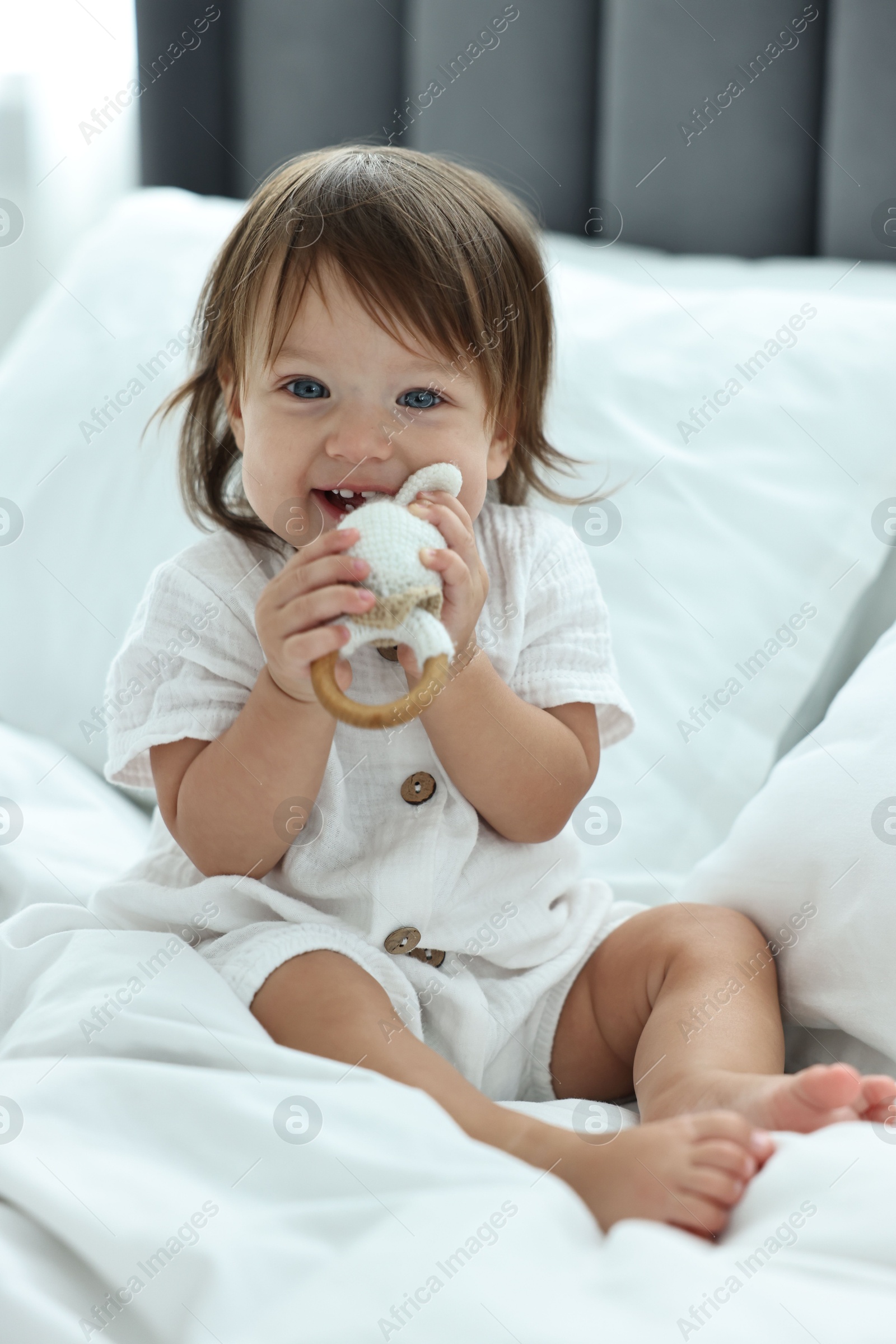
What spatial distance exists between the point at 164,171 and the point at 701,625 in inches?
50.4

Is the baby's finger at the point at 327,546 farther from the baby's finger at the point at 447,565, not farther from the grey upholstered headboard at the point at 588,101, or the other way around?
the grey upholstered headboard at the point at 588,101

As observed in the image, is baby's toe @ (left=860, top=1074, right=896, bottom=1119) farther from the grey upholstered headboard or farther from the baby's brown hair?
the grey upholstered headboard

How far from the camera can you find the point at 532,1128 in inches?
26.1

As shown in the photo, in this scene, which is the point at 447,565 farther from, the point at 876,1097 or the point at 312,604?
the point at 876,1097

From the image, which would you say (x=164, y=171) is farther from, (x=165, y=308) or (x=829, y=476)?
(x=829, y=476)

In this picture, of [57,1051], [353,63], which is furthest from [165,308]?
[57,1051]

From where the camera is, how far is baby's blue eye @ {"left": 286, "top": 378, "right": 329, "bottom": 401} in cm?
78

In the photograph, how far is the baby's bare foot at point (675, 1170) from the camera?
580mm

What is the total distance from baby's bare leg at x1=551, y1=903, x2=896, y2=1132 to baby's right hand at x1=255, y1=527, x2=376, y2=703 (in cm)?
31

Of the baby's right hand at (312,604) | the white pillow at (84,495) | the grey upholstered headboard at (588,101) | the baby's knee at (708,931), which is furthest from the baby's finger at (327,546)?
the grey upholstered headboard at (588,101)

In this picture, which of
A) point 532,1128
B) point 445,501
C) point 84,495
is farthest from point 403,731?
point 84,495

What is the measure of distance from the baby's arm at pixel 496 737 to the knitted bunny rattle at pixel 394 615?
0.14ft

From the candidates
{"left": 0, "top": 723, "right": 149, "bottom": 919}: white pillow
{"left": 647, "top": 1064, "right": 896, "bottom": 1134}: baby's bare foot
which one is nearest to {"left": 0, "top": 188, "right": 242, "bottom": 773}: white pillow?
{"left": 0, "top": 723, "right": 149, "bottom": 919}: white pillow

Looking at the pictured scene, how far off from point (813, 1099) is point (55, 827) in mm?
686
